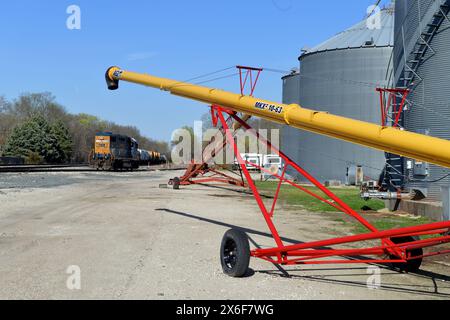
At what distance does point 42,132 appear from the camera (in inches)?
3152

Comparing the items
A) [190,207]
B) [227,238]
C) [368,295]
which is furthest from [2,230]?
[368,295]

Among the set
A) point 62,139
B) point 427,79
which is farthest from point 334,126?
point 62,139

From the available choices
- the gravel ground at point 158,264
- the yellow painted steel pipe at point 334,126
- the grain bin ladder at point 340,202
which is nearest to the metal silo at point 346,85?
the gravel ground at point 158,264

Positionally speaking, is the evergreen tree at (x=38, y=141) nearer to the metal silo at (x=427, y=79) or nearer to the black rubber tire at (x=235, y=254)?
the metal silo at (x=427, y=79)

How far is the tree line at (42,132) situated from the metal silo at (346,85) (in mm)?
49480

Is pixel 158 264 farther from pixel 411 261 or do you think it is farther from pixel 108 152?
pixel 108 152

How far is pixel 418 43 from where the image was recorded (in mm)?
23312

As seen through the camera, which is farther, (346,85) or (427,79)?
(346,85)

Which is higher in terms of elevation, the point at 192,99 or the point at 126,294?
the point at 192,99

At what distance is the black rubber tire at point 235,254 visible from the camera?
7.94m

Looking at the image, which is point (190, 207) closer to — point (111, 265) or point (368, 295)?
point (111, 265)

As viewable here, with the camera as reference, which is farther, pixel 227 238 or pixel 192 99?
pixel 192 99

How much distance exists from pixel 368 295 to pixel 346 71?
135 ft

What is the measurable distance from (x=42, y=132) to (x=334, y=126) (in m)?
79.9
